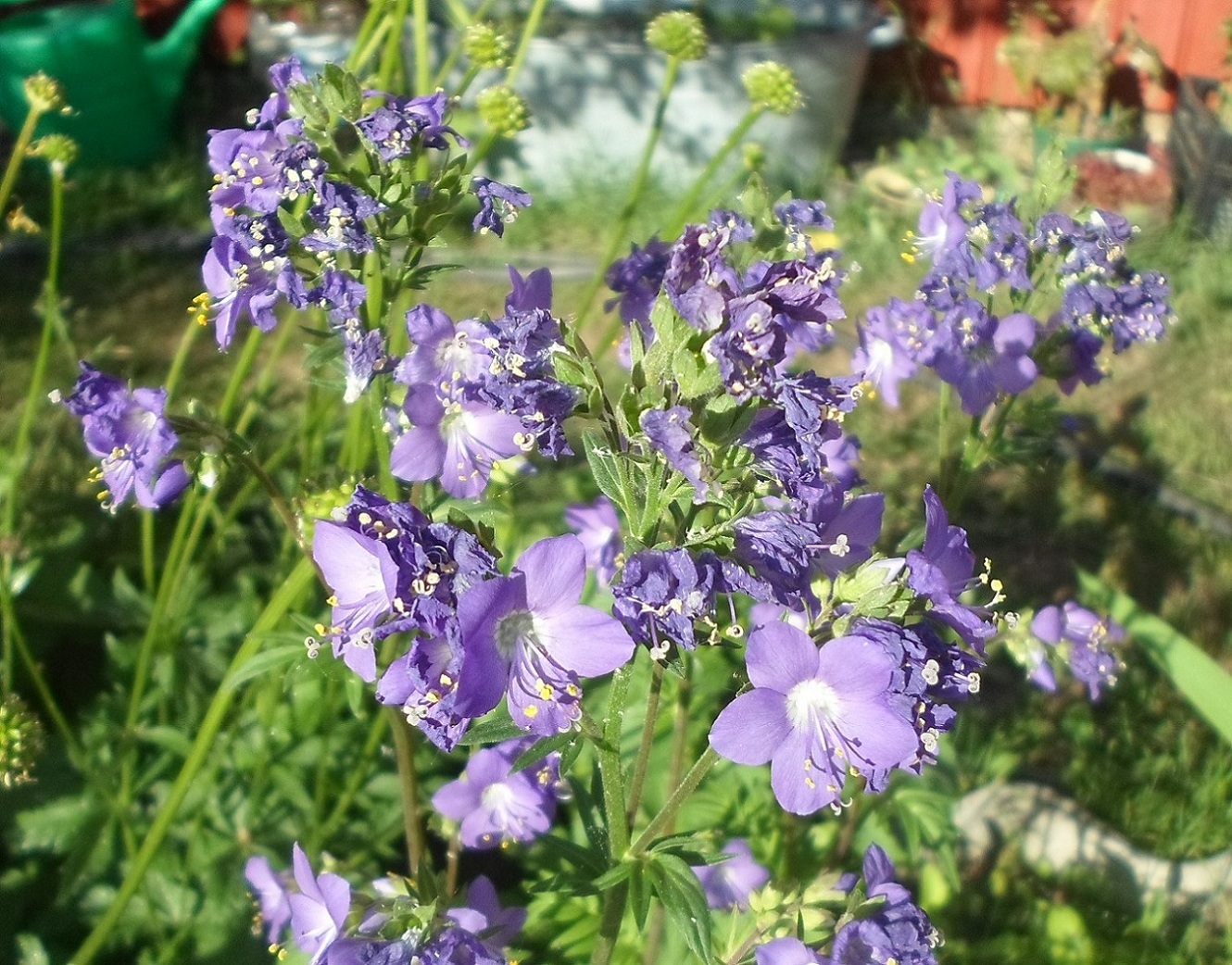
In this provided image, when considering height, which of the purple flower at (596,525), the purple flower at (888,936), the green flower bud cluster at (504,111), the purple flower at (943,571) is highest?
the green flower bud cluster at (504,111)

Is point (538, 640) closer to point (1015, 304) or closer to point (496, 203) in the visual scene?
point (496, 203)

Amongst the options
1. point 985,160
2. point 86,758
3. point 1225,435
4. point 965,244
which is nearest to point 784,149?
point 985,160

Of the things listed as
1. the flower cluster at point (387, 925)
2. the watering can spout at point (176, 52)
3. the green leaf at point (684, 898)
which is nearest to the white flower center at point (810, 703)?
the green leaf at point (684, 898)

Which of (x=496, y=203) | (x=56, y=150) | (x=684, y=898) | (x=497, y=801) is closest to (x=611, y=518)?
(x=497, y=801)

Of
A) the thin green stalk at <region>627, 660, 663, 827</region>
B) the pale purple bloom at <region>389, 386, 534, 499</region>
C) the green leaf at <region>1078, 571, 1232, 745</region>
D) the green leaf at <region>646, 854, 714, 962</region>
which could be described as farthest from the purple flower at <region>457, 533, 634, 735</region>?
the green leaf at <region>1078, 571, 1232, 745</region>

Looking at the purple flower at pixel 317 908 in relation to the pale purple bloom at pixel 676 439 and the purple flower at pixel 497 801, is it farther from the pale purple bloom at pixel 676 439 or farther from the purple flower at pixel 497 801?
the pale purple bloom at pixel 676 439

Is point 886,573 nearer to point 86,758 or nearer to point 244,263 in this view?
point 244,263

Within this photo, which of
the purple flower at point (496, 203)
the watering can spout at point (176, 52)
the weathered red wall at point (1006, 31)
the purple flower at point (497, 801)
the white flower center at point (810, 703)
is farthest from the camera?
the weathered red wall at point (1006, 31)

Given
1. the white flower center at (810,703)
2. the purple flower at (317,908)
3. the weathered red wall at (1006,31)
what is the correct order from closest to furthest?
the white flower center at (810,703), the purple flower at (317,908), the weathered red wall at (1006,31)
